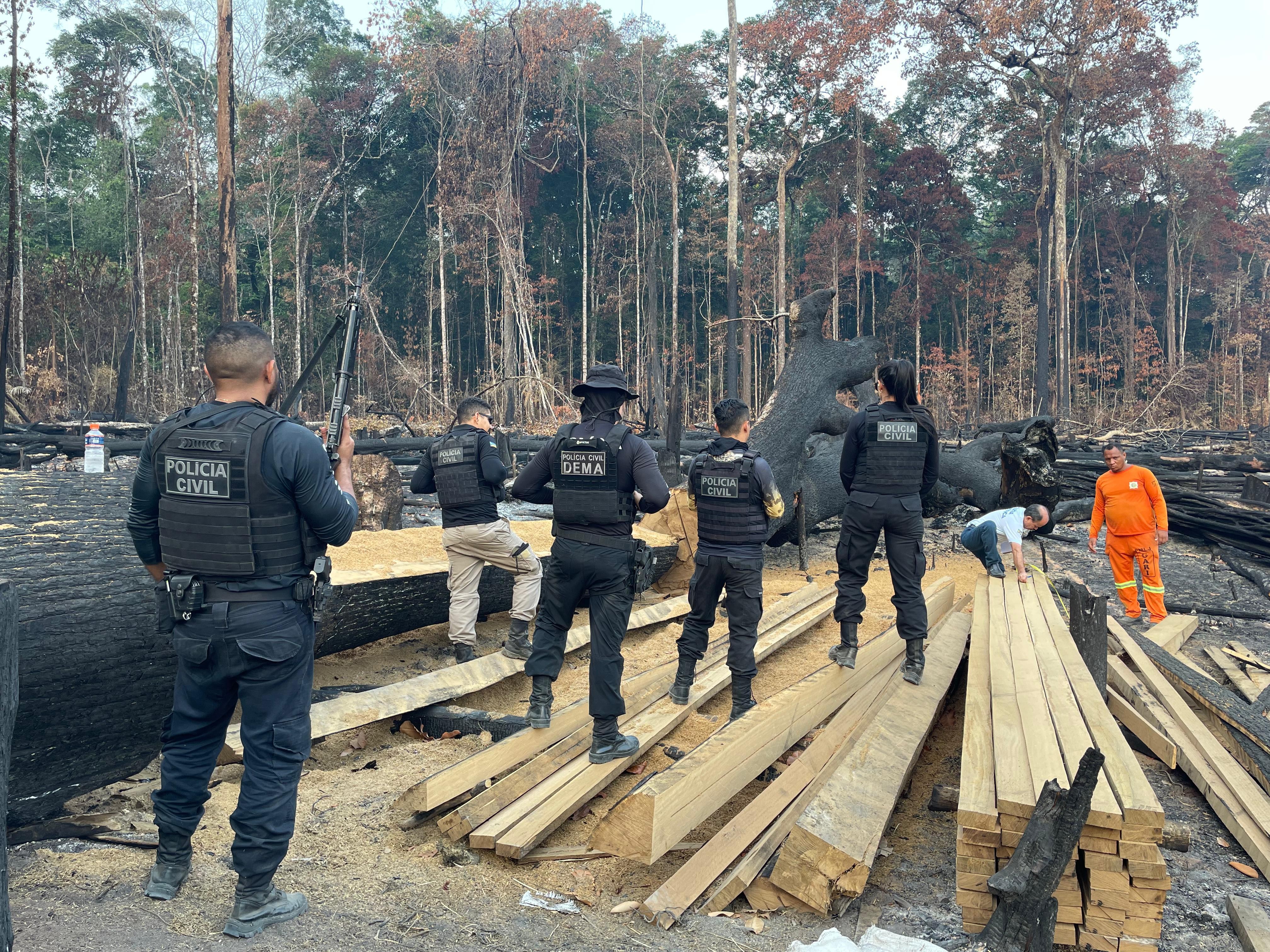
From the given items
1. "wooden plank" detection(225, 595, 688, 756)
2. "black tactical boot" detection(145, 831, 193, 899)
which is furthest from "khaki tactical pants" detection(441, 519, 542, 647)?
"black tactical boot" detection(145, 831, 193, 899)

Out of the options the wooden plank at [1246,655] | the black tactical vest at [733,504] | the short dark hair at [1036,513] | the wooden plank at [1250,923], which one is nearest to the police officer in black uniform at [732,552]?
the black tactical vest at [733,504]

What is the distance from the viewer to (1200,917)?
318 cm

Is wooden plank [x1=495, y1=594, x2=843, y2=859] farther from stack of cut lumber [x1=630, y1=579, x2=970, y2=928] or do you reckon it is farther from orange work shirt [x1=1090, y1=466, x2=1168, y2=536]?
orange work shirt [x1=1090, y1=466, x2=1168, y2=536]

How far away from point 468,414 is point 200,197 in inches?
1338

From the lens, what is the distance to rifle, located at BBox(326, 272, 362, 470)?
3371 mm

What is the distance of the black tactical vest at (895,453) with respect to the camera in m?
5.08

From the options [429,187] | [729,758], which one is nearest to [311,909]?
[729,758]

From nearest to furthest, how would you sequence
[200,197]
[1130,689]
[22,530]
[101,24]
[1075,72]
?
[22,530]
[1130,689]
[1075,72]
[101,24]
[200,197]

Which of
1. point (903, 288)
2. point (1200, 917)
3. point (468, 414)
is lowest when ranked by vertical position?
point (1200, 917)

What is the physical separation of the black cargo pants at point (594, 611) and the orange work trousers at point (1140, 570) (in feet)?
20.5

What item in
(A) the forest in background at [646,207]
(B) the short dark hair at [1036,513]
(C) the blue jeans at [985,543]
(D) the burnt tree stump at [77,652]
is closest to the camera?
(D) the burnt tree stump at [77,652]

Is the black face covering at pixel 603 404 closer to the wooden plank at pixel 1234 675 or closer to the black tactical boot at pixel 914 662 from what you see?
the black tactical boot at pixel 914 662

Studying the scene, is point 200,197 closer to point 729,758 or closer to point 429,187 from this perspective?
point 429,187


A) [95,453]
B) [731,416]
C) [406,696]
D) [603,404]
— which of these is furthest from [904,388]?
[95,453]
